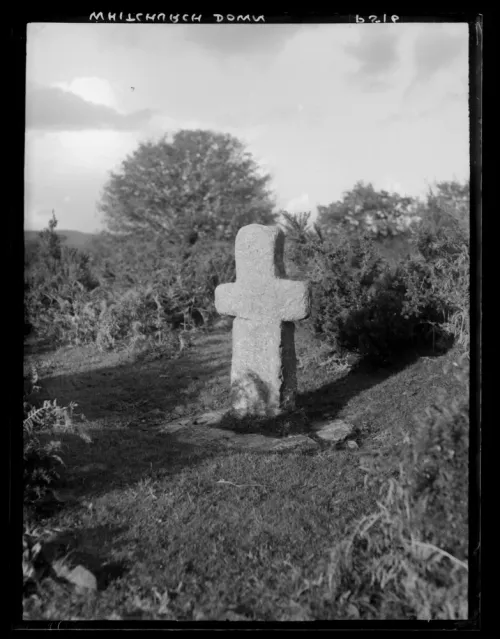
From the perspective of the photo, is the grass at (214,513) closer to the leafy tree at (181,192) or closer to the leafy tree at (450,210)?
the leafy tree at (450,210)

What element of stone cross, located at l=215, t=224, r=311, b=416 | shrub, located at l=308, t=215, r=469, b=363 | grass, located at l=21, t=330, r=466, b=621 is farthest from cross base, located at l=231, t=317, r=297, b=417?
shrub, located at l=308, t=215, r=469, b=363

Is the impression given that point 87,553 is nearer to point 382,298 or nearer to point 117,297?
point 382,298

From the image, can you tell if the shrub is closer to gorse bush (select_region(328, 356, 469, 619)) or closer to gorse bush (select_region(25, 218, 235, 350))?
gorse bush (select_region(25, 218, 235, 350))

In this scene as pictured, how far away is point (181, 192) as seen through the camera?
941 inches

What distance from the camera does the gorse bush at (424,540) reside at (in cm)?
309

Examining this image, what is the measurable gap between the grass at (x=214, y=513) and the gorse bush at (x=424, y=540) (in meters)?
0.03

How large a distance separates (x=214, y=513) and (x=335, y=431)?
2644 millimetres

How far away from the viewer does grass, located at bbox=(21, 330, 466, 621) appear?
133 inches

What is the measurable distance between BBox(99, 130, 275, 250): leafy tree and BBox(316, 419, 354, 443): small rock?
669 inches

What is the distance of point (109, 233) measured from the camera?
80.3 feet

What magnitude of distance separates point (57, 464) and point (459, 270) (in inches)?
268

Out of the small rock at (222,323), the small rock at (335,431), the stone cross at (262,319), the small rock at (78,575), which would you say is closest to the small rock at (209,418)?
the stone cross at (262,319)
